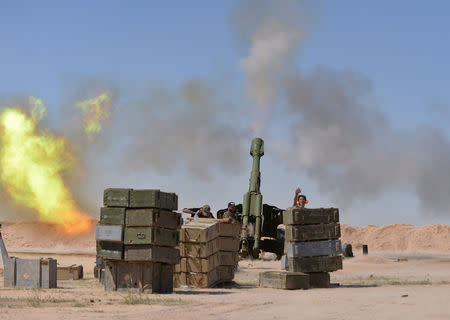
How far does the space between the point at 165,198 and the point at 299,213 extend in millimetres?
4140

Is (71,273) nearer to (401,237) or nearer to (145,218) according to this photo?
(145,218)

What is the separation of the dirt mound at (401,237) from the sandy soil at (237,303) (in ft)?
127

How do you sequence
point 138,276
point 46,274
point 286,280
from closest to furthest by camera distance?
point 138,276 < point 46,274 < point 286,280

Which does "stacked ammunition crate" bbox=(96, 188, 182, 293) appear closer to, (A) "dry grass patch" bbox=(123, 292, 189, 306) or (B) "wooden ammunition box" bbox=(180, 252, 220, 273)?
(A) "dry grass patch" bbox=(123, 292, 189, 306)

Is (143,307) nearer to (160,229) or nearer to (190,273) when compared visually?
(160,229)

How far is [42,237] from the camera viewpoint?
5988cm

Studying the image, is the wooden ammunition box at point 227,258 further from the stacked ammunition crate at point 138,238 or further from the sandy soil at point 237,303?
the stacked ammunition crate at point 138,238

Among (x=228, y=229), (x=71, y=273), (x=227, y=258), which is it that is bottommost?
(x=71, y=273)

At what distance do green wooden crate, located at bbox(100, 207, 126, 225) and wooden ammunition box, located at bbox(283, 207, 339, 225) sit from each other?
480 cm

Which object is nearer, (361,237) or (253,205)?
(253,205)

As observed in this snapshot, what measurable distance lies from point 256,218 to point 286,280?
36.7 ft

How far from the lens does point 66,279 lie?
21156 millimetres

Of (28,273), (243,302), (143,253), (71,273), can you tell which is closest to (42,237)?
(71,273)

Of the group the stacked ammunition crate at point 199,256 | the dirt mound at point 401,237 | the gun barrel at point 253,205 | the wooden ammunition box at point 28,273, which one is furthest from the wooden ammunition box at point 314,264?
the dirt mound at point 401,237
